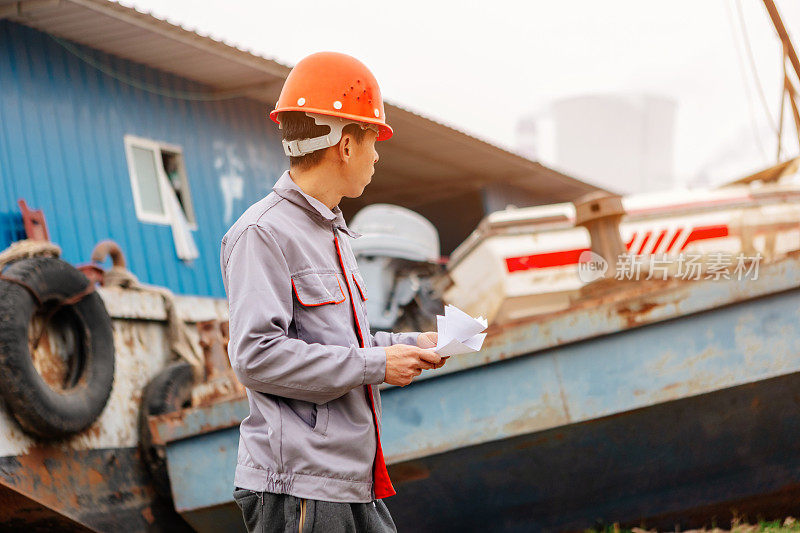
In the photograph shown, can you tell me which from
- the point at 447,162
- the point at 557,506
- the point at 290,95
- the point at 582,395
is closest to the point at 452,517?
the point at 557,506

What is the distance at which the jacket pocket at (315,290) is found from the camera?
76.8 inches

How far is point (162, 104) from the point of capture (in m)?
8.20

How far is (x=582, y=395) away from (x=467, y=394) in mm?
562

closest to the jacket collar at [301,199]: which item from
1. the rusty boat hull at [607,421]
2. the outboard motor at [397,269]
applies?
the rusty boat hull at [607,421]

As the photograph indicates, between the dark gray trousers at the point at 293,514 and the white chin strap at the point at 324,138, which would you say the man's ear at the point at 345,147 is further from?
the dark gray trousers at the point at 293,514

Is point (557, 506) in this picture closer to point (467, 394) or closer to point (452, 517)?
point (452, 517)

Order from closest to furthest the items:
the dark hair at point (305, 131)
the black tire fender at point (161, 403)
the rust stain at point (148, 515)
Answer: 1. the dark hair at point (305, 131)
2. the rust stain at point (148, 515)
3. the black tire fender at point (161, 403)

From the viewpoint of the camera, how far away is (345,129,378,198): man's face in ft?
6.88

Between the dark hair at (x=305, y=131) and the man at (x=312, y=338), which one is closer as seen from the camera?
the man at (x=312, y=338)

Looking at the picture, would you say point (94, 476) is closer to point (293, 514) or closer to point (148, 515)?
point (148, 515)

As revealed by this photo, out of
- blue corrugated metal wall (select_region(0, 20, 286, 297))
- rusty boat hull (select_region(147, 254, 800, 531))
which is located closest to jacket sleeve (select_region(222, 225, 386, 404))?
rusty boat hull (select_region(147, 254, 800, 531))

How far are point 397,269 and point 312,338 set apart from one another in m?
4.18

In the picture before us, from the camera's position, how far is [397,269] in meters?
6.14

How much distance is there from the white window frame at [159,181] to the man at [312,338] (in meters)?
5.80
